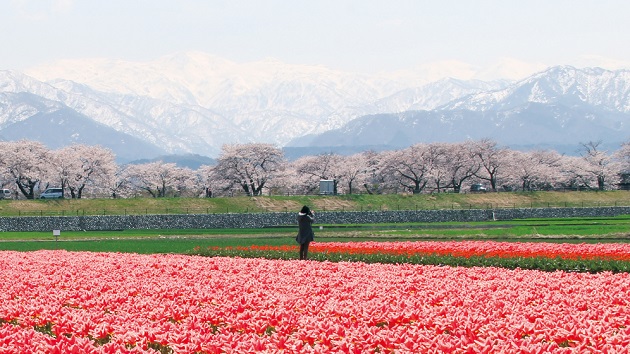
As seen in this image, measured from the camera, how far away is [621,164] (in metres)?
131

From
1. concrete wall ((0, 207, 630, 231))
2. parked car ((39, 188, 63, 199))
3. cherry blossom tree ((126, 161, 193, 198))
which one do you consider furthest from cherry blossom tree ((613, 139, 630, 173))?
parked car ((39, 188, 63, 199))

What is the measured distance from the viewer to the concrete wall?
224ft

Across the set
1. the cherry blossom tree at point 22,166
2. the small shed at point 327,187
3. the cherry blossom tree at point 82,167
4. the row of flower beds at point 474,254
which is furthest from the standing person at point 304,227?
the cherry blossom tree at point 82,167

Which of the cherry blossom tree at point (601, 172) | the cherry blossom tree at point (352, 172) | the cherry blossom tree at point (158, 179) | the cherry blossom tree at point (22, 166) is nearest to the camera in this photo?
the cherry blossom tree at point (22, 166)

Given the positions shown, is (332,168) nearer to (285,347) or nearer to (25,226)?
(25,226)

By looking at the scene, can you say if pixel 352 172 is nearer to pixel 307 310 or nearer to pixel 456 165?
pixel 456 165

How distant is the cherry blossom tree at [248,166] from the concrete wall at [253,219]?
118 ft

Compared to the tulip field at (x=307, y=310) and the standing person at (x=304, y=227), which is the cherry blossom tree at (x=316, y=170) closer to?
the standing person at (x=304, y=227)

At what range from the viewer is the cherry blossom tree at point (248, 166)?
375 feet

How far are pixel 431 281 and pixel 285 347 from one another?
873cm

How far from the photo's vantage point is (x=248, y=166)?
11494cm

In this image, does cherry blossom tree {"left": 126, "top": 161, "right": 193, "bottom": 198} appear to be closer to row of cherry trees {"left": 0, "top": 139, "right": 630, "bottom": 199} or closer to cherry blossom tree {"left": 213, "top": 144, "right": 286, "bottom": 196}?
row of cherry trees {"left": 0, "top": 139, "right": 630, "bottom": 199}

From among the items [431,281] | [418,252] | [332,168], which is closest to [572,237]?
[418,252]

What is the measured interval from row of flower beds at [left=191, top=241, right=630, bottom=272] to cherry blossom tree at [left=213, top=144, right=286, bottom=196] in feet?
264
